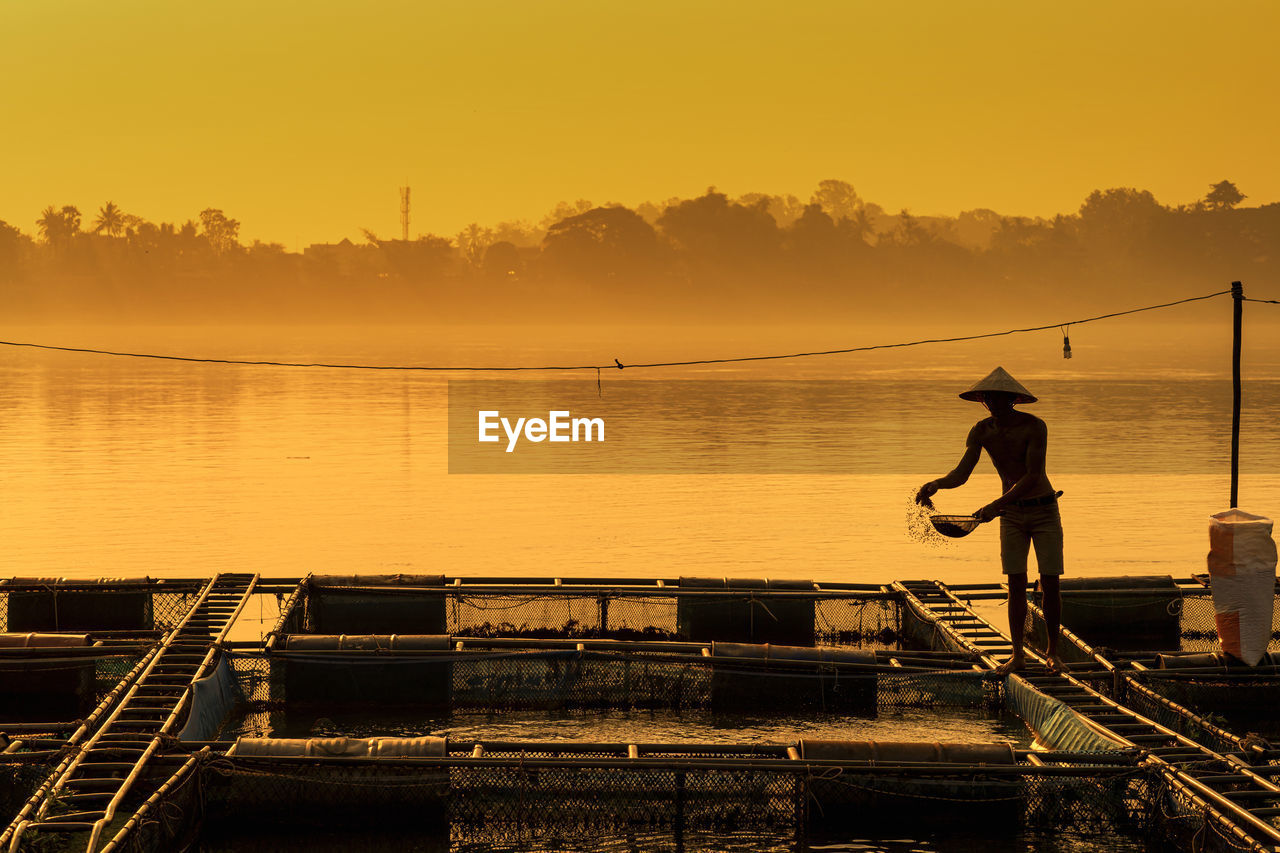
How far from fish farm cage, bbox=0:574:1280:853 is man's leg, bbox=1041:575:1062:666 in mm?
177

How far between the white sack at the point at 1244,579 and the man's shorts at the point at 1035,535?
1429mm

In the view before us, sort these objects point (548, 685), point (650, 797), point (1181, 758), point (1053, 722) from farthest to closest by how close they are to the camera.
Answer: point (548, 685) < point (1053, 722) < point (1181, 758) < point (650, 797)

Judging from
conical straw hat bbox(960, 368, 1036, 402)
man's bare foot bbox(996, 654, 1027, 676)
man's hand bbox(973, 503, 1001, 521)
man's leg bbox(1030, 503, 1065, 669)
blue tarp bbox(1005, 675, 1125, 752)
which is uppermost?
conical straw hat bbox(960, 368, 1036, 402)

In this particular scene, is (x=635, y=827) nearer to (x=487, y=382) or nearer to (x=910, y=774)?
(x=910, y=774)

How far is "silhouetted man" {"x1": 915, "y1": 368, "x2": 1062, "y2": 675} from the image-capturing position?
34.8 ft

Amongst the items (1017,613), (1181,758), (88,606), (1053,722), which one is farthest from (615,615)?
(1181,758)

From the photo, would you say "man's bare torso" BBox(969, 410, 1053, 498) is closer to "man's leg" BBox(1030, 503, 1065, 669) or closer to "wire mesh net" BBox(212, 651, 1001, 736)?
"man's leg" BBox(1030, 503, 1065, 669)

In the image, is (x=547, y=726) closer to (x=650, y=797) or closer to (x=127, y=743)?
(x=650, y=797)

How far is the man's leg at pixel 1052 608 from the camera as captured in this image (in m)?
10.8

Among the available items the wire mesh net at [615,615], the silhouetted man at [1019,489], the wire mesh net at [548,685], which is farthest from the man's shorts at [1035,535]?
the wire mesh net at [615,615]

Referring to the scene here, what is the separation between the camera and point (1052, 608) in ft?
35.7

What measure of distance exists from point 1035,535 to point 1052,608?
1.85 feet

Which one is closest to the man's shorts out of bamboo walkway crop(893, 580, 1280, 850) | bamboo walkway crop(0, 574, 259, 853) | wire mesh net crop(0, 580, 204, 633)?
bamboo walkway crop(893, 580, 1280, 850)

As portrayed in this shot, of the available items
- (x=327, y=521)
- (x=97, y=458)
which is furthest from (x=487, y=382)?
(x=327, y=521)
